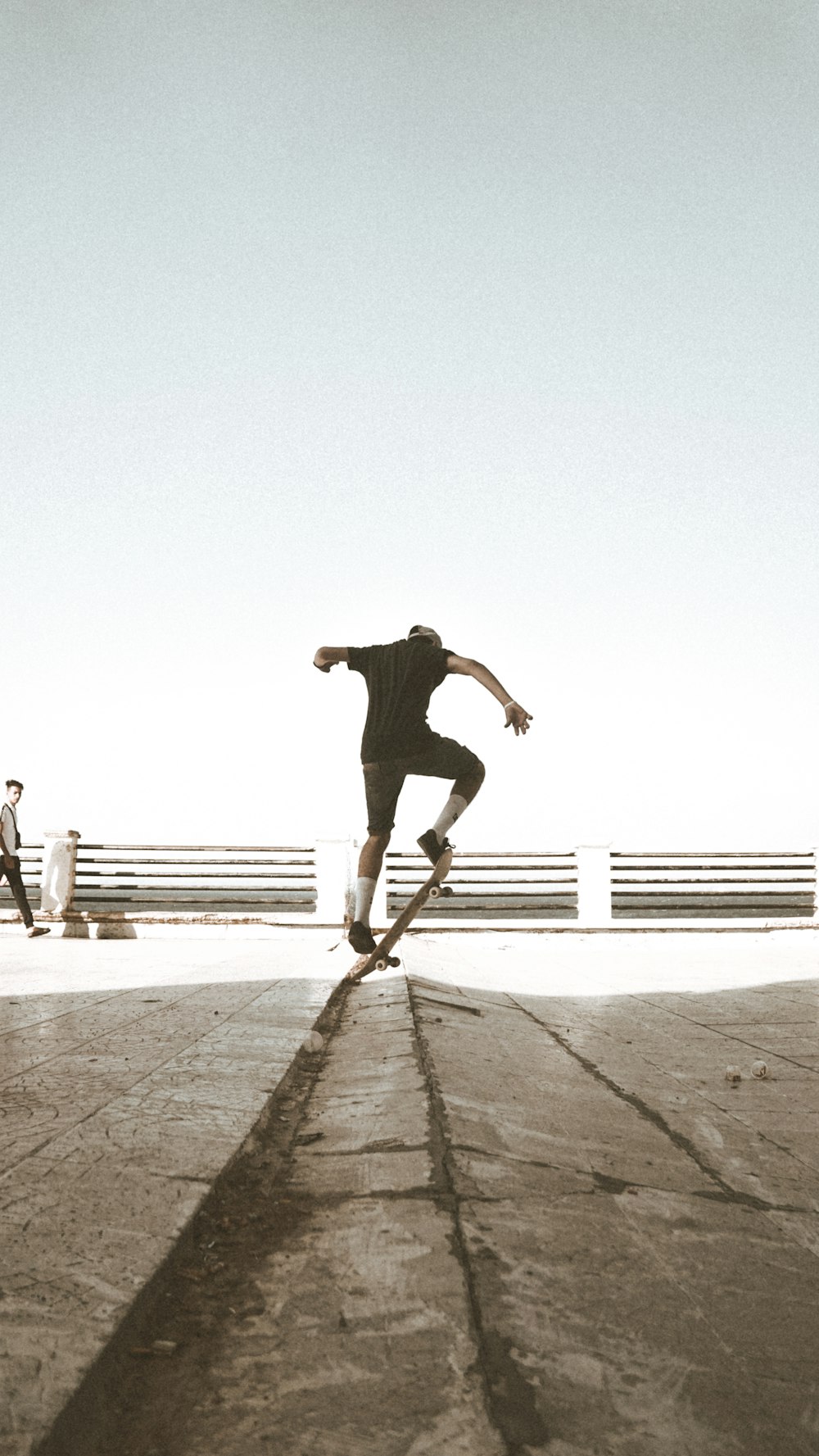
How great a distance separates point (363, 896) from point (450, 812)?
72 cm

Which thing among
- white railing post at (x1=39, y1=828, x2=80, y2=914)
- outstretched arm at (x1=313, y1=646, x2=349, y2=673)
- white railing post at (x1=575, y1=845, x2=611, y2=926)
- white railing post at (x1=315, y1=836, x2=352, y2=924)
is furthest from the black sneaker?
white railing post at (x1=39, y1=828, x2=80, y2=914)

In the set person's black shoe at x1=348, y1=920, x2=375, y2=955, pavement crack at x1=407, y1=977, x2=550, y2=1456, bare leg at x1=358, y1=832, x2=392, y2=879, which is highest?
bare leg at x1=358, y1=832, x2=392, y2=879

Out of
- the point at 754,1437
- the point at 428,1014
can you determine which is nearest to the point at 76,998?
the point at 428,1014

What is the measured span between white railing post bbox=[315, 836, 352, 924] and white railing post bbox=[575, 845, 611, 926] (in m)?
3.91

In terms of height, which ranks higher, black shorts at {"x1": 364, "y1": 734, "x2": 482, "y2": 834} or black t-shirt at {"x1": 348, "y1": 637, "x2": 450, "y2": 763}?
black t-shirt at {"x1": 348, "y1": 637, "x2": 450, "y2": 763}

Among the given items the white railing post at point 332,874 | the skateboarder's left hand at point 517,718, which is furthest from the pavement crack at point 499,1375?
the white railing post at point 332,874

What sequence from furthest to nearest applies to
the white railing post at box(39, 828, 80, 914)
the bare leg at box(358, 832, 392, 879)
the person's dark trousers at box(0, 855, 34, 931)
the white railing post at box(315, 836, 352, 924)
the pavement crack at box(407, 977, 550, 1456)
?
1. the white railing post at box(315, 836, 352, 924)
2. the white railing post at box(39, 828, 80, 914)
3. the person's dark trousers at box(0, 855, 34, 931)
4. the bare leg at box(358, 832, 392, 879)
5. the pavement crack at box(407, 977, 550, 1456)

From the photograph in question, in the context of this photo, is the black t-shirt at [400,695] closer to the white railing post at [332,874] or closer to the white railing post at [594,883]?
the white railing post at [332,874]

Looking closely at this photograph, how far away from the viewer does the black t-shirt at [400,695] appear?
13.6ft

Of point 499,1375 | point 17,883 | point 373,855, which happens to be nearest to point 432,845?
point 373,855

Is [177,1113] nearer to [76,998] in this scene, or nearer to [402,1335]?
[402,1335]

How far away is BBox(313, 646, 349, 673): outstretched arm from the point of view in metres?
4.23

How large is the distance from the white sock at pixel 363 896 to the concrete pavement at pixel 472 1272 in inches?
50.5

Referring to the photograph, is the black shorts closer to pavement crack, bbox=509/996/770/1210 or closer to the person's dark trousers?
pavement crack, bbox=509/996/770/1210
